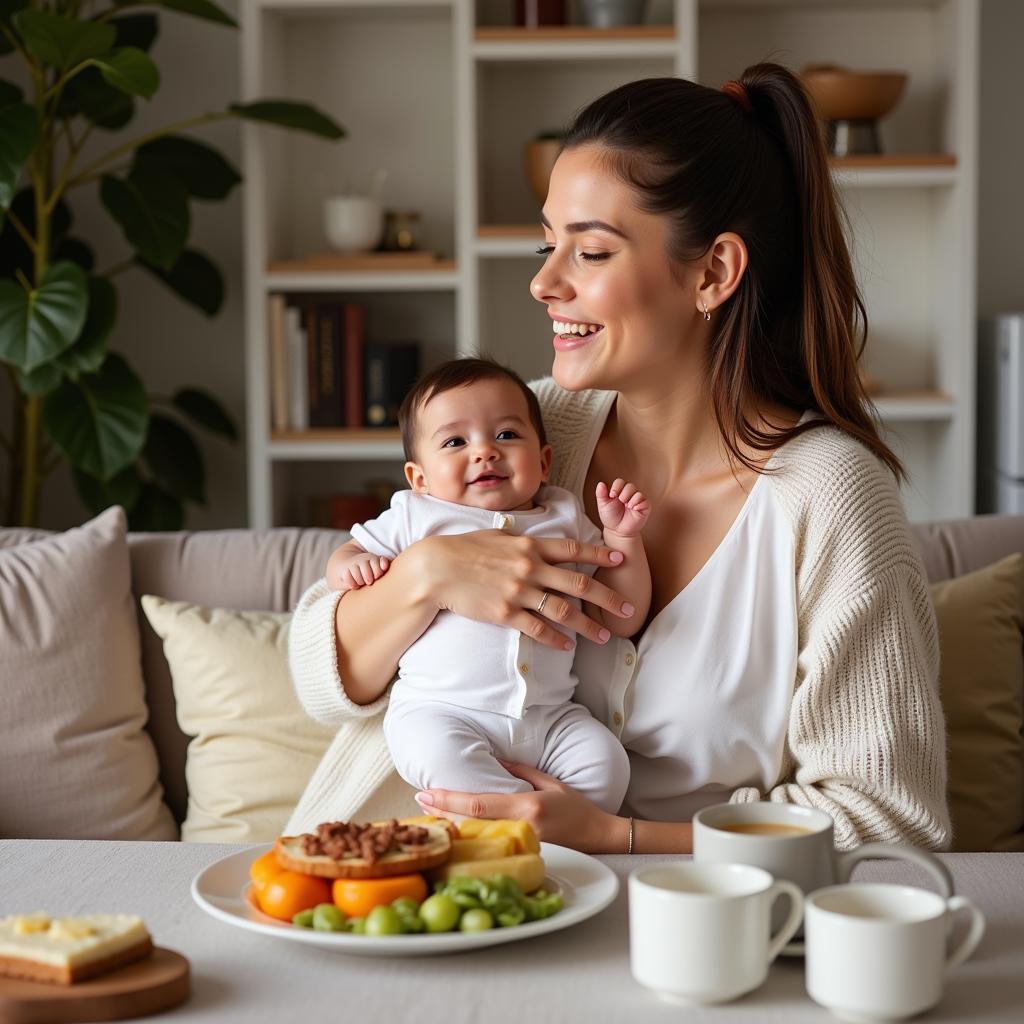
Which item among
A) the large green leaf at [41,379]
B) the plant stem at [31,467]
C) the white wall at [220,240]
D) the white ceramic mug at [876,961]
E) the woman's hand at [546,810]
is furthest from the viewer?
the white wall at [220,240]

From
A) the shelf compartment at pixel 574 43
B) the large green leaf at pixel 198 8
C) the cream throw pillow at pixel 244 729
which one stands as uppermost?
the large green leaf at pixel 198 8

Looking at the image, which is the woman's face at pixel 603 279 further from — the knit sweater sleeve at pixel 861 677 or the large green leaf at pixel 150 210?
the large green leaf at pixel 150 210

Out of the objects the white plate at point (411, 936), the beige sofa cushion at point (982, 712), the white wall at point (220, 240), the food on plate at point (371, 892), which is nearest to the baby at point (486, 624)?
the white plate at point (411, 936)

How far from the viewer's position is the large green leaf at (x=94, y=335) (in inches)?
123

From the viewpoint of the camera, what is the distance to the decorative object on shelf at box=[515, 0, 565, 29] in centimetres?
352

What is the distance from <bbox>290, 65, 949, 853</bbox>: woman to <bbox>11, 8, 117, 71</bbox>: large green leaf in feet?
5.80

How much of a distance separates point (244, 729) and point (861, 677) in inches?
37.4

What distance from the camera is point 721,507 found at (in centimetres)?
163

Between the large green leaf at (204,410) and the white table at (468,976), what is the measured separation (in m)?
2.59

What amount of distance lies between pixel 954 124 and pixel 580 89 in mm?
987

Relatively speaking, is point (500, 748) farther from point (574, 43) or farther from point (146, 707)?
point (574, 43)

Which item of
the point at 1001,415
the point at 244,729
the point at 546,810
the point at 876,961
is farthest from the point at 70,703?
the point at 1001,415

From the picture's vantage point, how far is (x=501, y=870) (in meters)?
1.04

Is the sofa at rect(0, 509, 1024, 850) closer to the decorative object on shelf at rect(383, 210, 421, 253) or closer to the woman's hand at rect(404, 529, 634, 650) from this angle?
the woman's hand at rect(404, 529, 634, 650)
